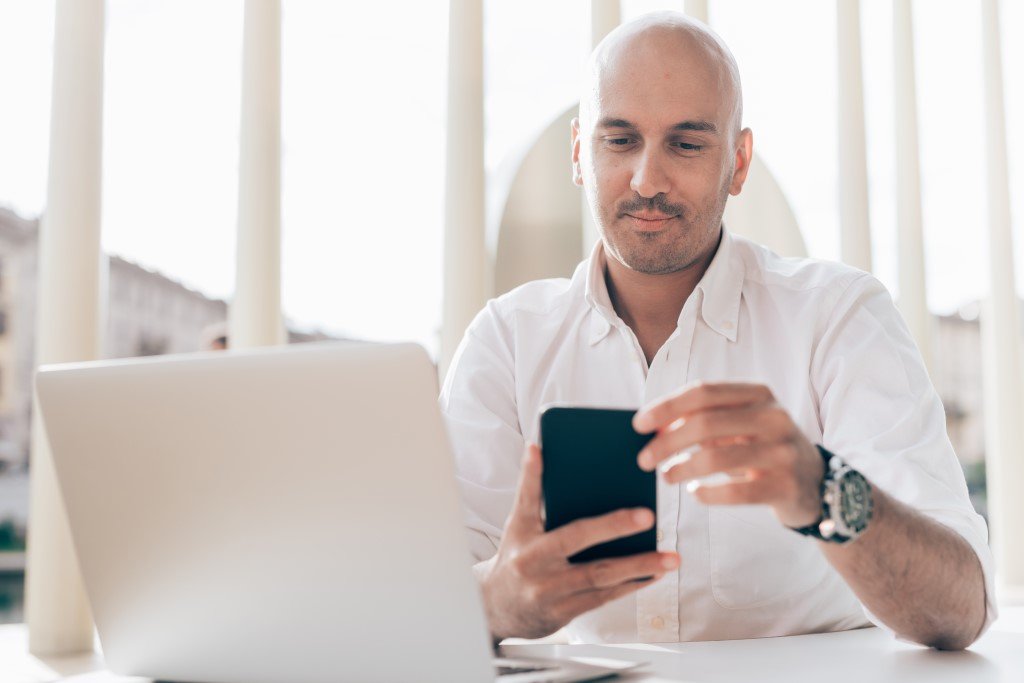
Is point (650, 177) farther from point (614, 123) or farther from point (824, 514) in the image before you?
point (824, 514)

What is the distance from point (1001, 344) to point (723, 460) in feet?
12.5

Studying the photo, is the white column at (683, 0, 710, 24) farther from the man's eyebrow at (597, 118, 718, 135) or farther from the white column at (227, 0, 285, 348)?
the man's eyebrow at (597, 118, 718, 135)

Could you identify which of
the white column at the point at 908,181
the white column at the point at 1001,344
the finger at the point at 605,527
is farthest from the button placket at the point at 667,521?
the white column at the point at 1001,344

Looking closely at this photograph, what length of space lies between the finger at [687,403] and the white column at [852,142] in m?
3.28

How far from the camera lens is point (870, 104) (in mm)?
4055

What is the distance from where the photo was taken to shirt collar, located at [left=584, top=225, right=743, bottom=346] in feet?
5.26

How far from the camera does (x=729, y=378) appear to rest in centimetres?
157

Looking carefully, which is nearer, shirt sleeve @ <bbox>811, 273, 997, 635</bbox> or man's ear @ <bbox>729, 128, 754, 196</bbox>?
shirt sleeve @ <bbox>811, 273, 997, 635</bbox>

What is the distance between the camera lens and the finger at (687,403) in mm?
833

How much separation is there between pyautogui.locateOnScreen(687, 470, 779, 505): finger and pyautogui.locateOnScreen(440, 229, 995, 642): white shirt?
0.42 meters

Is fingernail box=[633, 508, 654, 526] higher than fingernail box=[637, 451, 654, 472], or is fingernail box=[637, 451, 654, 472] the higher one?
fingernail box=[637, 451, 654, 472]

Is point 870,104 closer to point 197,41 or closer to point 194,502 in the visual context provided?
point 197,41

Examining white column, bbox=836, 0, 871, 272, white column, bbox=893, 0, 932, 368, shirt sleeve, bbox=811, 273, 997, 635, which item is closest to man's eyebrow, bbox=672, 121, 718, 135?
shirt sleeve, bbox=811, 273, 997, 635

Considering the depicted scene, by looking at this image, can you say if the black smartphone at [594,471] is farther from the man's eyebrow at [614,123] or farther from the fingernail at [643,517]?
the man's eyebrow at [614,123]
